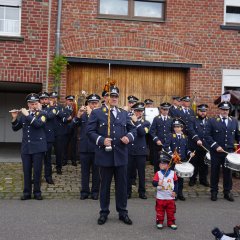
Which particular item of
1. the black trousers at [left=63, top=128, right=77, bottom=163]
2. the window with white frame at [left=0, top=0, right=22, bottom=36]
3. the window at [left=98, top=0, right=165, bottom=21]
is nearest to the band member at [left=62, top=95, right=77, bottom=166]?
the black trousers at [left=63, top=128, right=77, bottom=163]

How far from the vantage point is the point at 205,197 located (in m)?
8.64

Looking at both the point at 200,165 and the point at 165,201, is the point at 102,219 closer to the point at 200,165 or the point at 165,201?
the point at 165,201

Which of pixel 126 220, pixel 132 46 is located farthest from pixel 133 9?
pixel 126 220

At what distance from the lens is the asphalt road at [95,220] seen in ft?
19.7

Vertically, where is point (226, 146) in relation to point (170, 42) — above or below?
below

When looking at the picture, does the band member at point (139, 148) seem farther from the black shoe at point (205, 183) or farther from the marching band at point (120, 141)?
the black shoe at point (205, 183)

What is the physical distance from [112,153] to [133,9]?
722 cm

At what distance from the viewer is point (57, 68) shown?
1182cm

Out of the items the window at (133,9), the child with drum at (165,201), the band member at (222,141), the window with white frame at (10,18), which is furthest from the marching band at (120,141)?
the window at (133,9)

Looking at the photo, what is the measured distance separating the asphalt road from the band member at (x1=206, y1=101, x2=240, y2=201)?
386 mm

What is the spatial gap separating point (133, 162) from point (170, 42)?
17.0 feet

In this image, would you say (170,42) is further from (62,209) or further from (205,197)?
(62,209)

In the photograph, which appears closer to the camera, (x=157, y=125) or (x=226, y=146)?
(x=226, y=146)

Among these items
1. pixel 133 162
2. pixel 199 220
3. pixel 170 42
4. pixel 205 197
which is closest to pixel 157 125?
pixel 133 162
